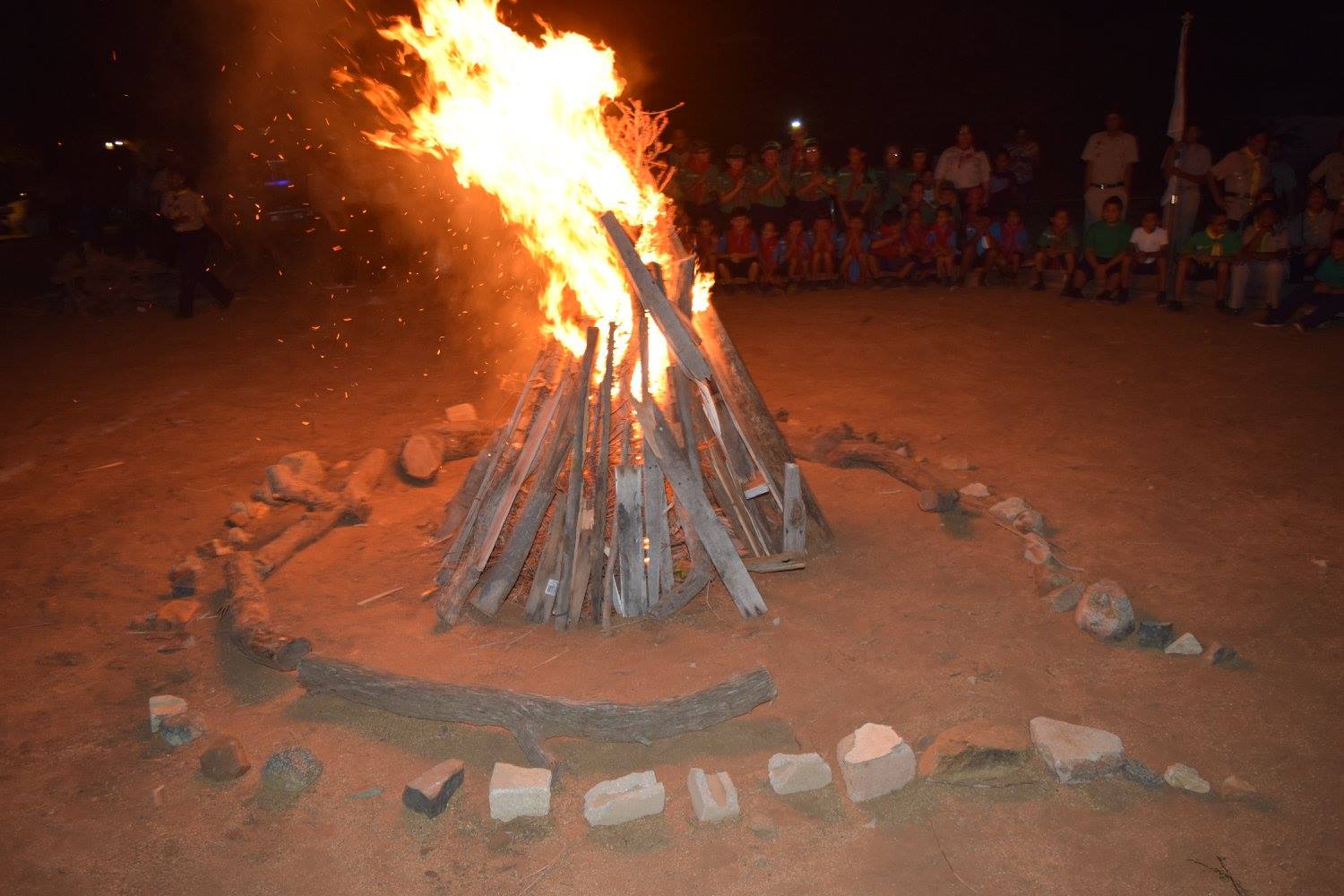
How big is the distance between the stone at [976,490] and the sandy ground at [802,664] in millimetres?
298

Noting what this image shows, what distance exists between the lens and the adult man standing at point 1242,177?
34.3 ft

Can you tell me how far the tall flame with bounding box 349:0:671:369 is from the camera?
514 centimetres

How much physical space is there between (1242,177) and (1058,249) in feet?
6.47

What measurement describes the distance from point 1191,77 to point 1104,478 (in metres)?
16.2

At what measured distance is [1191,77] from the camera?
60.9 feet

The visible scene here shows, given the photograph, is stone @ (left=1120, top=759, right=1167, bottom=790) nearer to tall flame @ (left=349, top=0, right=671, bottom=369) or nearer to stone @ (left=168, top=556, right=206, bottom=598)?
tall flame @ (left=349, top=0, right=671, bottom=369)

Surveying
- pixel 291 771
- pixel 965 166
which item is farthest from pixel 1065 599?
pixel 965 166

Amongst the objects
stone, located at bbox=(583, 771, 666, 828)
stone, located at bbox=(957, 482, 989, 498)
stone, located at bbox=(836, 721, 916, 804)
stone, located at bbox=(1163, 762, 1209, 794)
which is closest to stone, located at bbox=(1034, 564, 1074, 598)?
stone, located at bbox=(957, 482, 989, 498)

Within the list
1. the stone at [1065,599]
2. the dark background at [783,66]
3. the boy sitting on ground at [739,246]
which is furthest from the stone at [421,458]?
the dark background at [783,66]

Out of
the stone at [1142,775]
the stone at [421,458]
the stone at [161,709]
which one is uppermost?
the stone at [421,458]

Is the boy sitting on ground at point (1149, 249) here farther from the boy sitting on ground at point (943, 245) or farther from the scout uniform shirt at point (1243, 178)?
the boy sitting on ground at point (943, 245)

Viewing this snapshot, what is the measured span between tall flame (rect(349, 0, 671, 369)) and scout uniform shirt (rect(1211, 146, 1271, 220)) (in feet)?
27.1

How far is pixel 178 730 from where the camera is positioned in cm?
400

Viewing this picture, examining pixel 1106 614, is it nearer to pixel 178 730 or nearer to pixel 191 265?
pixel 178 730
